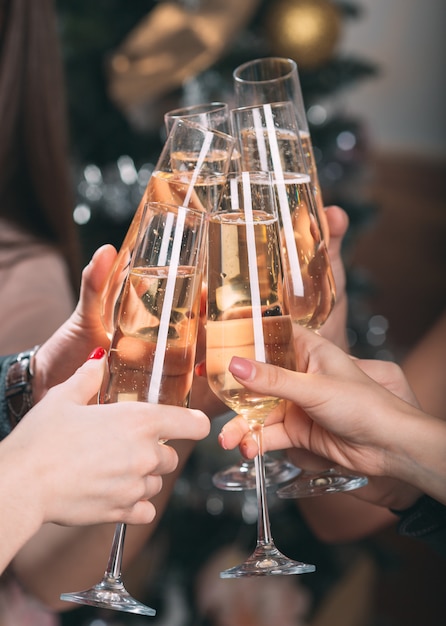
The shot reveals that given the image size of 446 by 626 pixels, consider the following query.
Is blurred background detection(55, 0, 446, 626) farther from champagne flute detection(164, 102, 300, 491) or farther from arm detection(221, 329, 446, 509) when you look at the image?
arm detection(221, 329, 446, 509)

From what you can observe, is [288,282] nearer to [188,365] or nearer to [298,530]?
[188,365]

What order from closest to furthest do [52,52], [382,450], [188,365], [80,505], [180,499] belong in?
[80,505] < [188,365] < [382,450] < [52,52] < [180,499]

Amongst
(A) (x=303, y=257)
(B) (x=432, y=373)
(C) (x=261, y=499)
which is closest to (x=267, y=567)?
(C) (x=261, y=499)

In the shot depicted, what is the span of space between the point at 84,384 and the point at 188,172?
0.34 metres

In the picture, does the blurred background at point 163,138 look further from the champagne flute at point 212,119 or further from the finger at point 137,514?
the finger at point 137,514

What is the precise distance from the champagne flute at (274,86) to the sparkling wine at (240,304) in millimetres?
257

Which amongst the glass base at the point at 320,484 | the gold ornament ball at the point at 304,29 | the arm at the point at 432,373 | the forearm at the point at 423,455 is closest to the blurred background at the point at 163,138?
the gold ornament ball at the point at 304,29

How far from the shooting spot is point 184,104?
2395 millimetres

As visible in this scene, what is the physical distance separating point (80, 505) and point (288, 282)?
0.44 m

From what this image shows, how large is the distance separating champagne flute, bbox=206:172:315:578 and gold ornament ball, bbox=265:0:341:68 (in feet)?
3.69

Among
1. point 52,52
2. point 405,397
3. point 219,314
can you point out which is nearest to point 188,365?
point 219,314

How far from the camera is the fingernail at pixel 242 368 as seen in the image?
948 mm

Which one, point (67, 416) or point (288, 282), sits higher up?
point (288, 282)

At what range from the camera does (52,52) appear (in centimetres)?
183
